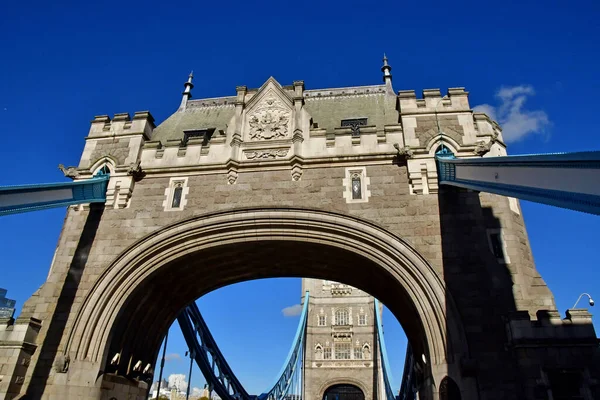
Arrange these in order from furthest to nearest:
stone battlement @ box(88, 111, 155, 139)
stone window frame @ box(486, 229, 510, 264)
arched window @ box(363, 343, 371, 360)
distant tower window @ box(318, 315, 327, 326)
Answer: distant tower window @ box(318, 315, 327, 326) < arched window @ box(363, 343, 371, 360) < stone battlement @ box(88, 111, 155, 139) < stone window frame @ box(486, 229, 510, 264)

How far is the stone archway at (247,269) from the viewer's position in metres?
9.37

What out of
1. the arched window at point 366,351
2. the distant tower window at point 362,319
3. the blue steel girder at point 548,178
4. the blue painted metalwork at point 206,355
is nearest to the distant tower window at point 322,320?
the distant tower window at point 362,319

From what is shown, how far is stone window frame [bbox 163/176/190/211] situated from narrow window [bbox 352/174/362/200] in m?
4.39

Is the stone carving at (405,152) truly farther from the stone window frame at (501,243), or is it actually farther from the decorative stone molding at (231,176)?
the decorative stone molding at (231,176)

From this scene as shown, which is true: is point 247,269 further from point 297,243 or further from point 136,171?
point 136,171

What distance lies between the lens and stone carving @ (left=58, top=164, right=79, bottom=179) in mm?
12109

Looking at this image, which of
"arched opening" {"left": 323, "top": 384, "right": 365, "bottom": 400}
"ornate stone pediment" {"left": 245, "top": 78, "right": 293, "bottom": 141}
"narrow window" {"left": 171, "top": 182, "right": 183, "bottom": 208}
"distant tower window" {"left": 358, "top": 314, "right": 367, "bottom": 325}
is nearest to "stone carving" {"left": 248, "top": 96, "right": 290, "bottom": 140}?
"ornate stone pediment" {"left": 245, "top": 78, "right": 293, "bottom": 141}

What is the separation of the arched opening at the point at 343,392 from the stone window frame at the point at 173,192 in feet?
127

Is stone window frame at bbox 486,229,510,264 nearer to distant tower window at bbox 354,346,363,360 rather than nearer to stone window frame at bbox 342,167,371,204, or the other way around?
stone window frame at bbox 342,167,371,204

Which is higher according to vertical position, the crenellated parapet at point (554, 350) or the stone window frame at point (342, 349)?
the stone window frame at point (342, 349)

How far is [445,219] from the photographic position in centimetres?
1002

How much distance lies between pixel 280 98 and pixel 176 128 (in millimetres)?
5492

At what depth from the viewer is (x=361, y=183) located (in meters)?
11.0

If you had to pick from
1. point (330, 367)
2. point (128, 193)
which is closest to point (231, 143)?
point (128, 193)
